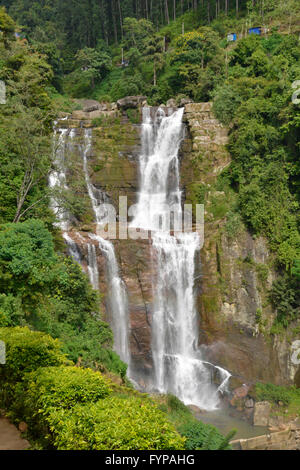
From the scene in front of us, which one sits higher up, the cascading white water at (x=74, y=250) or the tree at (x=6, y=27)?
the tree at (x=6, y=27)

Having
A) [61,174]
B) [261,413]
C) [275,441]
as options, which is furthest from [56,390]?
[61,174]

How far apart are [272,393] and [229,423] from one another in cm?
262

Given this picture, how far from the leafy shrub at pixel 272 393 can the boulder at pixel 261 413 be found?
57 centimetres

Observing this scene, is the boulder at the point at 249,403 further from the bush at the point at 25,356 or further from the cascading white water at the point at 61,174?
the cascading white water at the point at 61,174

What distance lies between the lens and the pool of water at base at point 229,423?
14.3m

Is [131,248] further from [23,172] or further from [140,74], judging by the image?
[140,74]

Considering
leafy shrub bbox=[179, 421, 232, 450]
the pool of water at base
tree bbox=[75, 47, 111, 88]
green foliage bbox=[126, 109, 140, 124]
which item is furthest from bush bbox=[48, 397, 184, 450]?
tree bbox=[75, 47, 111, 88]

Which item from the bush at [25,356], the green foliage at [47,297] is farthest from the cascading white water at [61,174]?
the bush at [25,356]

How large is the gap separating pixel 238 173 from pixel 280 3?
69.5 ft

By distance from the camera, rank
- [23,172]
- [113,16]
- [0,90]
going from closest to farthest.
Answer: [23,172]
[0,90]
[113,16]

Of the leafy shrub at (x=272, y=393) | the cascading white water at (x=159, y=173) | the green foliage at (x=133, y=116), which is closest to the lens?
the leafy shrub at (x=272, y=393)

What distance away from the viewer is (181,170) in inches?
901

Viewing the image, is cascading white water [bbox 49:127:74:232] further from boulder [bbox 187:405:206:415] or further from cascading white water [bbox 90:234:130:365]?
boulder [bbox 187:405:206:415]

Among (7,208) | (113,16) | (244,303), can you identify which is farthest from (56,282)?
(113,16)
